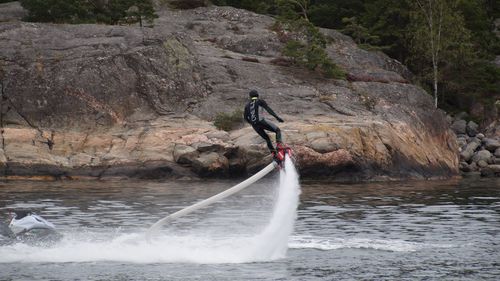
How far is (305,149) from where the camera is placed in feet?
140

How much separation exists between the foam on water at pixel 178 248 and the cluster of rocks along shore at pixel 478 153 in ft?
100

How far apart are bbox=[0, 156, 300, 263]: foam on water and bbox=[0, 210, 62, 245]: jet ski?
0.70ft

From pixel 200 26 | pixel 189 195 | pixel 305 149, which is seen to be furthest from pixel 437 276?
pixel 200 26

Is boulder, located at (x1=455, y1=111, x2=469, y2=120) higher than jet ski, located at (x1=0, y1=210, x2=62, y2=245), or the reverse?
boulder, located at (x1=455, y1=111, x2=469, y2=120)

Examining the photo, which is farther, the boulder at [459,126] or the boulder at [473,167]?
the boulder at [459,126]

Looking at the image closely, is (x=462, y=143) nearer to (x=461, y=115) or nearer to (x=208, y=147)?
(x=461, y=115)

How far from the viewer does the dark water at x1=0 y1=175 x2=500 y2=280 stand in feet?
61.9

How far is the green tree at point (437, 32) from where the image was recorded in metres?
60.9

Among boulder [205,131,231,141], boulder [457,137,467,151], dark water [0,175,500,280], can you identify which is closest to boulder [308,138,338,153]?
dark water [0,175,500,280]

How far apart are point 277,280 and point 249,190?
20923 millimetres

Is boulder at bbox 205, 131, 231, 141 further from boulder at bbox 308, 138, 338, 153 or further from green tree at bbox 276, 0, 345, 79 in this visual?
green tree at bbox 276, 0, 345, 79

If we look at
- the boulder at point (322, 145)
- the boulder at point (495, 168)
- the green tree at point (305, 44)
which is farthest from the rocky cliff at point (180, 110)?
the boulder at point (495, 168)

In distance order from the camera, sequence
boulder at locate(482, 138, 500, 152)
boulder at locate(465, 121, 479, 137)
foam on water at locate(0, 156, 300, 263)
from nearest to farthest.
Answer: foam on water at locate(0, 156, 300, 263)
boulder at locate(482, 138, 500, 152)
boulder at locate(465, 121, 479, 137)

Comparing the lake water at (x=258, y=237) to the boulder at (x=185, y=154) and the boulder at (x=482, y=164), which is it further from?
the boulder at (x=482, y=164)
